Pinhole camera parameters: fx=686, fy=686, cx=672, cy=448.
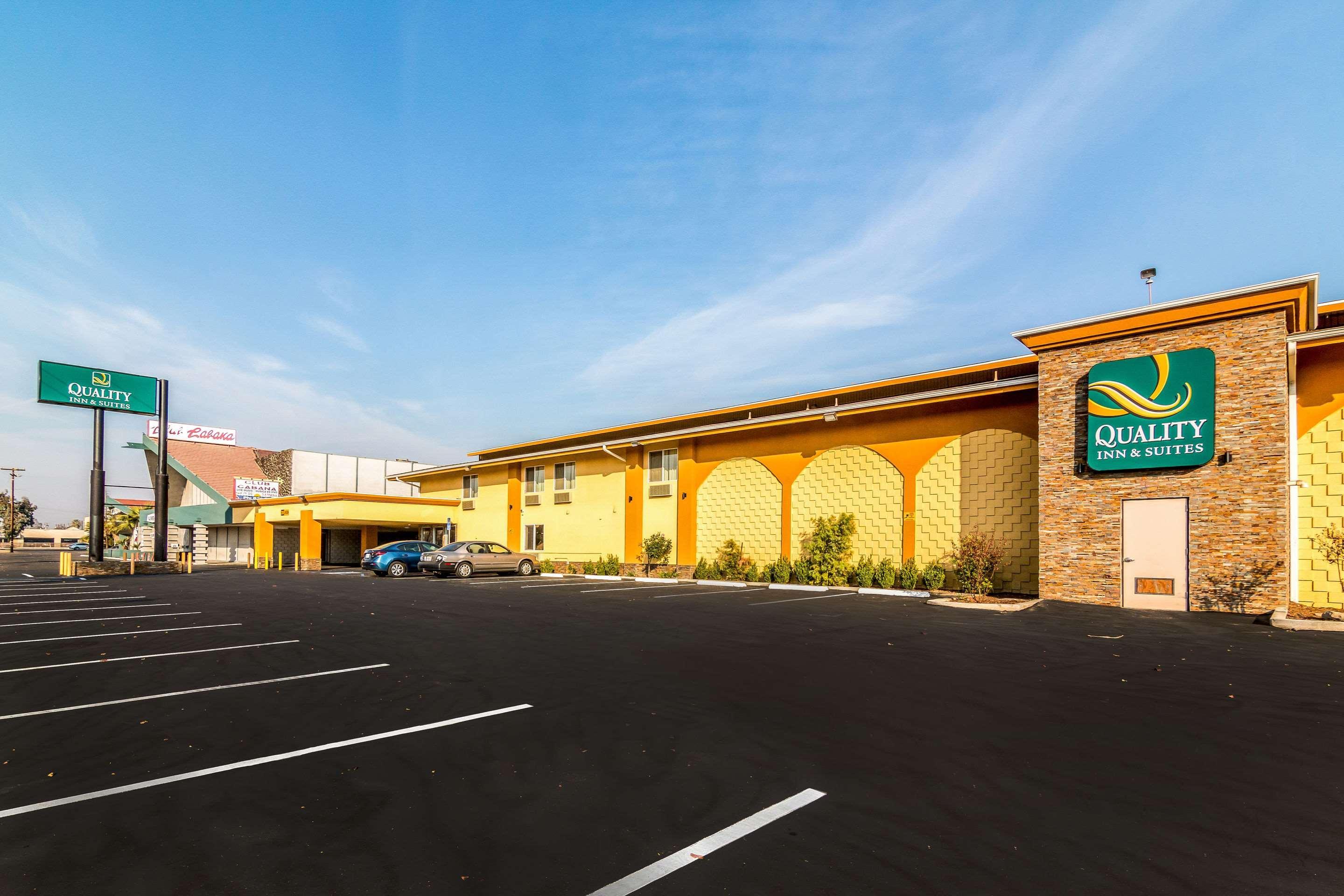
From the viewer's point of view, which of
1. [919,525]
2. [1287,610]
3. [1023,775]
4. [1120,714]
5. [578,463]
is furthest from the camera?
[578,463]

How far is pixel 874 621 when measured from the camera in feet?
41.0

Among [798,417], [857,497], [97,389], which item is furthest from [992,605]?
[97,389]

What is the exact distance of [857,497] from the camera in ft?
68.7

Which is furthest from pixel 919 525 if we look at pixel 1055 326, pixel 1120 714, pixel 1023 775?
pixel 1023 775

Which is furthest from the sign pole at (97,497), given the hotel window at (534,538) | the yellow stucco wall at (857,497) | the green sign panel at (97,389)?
the yellow stucco wall at (857,497)

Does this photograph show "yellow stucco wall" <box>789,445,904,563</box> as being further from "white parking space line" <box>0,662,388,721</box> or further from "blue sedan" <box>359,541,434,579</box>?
"blue sedan" <box>359,541,434,579</box>

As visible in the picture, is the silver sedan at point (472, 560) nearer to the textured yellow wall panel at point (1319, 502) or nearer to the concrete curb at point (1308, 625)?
the concrete curb at point (1308, 625)

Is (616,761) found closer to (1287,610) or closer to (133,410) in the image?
(1287,610)

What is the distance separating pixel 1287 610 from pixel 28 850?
1677 centimetres

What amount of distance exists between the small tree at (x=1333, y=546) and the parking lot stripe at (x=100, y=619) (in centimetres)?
2266

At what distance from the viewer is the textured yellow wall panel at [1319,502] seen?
43.0 ft

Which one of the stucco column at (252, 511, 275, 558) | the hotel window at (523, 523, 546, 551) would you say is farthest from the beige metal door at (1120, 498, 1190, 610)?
the stucco column at (252, 511, 275, 558)

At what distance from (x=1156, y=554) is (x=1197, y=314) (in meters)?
4.94

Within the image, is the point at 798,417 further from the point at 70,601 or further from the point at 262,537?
the point at 262,537
